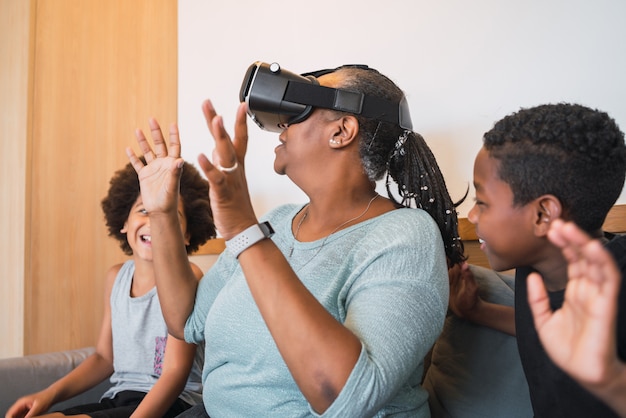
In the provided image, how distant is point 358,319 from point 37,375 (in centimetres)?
123

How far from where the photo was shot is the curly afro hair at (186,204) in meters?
1.86

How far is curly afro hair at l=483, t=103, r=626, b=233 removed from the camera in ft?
3.03

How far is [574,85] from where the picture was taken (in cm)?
135

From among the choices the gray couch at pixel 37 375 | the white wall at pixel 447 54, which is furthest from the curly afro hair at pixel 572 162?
the gray couch at pixel 37 375

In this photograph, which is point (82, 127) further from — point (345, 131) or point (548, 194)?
point (548, 194)

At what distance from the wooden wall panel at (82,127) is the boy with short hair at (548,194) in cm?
151

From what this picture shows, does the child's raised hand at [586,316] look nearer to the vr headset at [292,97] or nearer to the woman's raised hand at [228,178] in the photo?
the woman's raised hand at [228,178]

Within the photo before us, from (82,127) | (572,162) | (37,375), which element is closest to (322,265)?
(572,162)

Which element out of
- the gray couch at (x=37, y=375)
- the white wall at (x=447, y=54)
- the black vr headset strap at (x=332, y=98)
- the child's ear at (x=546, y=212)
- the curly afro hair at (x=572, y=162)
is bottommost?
the gray couch at (x=37, y=375)

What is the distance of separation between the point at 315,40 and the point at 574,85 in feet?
2.60

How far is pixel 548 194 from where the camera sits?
93 centimetres

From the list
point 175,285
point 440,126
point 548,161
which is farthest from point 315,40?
point 548,161

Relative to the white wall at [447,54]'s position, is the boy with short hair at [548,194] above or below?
below

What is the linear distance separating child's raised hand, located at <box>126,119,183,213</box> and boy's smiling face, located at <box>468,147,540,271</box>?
54 centimetres
